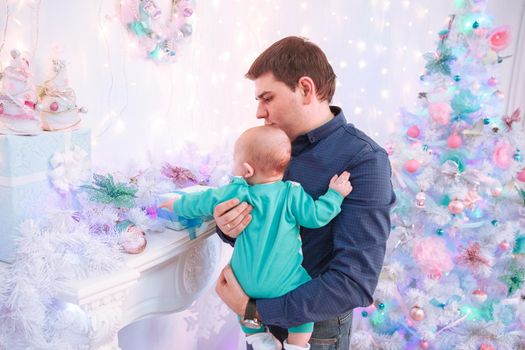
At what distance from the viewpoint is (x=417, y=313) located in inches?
91.9

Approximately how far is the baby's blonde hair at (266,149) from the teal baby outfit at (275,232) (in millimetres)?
60

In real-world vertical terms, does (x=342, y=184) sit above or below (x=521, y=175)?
above

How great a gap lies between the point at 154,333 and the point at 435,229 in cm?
157

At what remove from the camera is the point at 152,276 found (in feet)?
4.87

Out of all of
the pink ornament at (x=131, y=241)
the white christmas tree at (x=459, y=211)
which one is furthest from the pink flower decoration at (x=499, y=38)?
the pink ornament at (x=131, y=241)

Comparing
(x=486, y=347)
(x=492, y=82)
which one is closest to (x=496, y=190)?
(x=492, y=82)

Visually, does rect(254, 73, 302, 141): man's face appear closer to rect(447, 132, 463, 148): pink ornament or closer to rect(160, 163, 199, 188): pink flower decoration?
rect(160, 163, 199, 188): pink flower decoration

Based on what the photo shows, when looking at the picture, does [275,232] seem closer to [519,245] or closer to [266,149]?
[266,149]

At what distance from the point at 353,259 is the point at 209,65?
1340 mm

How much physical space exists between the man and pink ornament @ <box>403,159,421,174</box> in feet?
3.20

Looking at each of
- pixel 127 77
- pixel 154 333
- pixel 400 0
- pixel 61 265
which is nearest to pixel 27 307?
pixel 61 265

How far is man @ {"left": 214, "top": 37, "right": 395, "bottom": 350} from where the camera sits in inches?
48.4

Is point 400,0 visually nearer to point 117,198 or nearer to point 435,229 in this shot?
point 435,229

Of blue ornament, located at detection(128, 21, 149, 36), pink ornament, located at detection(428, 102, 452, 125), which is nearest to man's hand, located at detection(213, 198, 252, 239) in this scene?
blue ornament, located at detection(128, 21, 149, 36)
